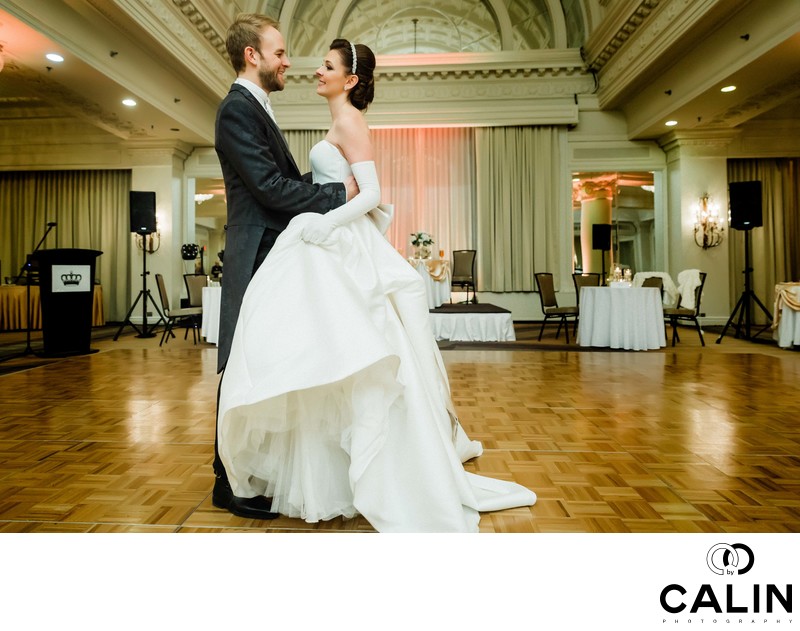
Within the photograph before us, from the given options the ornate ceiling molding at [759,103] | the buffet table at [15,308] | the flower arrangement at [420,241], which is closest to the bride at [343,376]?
the flower arrangement at [420,241]

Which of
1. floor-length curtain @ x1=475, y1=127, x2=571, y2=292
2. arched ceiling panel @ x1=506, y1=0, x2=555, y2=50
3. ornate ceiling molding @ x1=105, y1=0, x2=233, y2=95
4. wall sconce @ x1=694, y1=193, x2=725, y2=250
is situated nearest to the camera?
ornate ceiling molding @ x1=105, y1=0, x2=233, y2=95

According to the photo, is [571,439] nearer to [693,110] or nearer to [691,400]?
[691,400]

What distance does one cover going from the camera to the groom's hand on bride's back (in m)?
1.76

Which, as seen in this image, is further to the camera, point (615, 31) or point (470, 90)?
point (470, 90)

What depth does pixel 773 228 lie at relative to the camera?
1044cm

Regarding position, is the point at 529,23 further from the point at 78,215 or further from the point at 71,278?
the point at 78,215

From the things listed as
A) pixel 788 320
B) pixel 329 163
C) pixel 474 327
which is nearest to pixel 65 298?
pixel 474 327

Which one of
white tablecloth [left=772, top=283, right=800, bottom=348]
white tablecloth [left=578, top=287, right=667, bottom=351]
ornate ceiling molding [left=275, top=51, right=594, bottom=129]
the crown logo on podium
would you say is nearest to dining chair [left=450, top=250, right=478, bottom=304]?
ornate ceiling molding [left=275, top=51, right=594, bottom=129]

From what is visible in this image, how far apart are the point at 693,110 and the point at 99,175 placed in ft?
35.4

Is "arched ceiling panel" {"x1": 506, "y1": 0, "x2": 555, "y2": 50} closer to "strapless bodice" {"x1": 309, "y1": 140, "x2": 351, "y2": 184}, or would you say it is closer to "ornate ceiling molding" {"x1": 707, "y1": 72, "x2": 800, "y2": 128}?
"ornate ceiling molding" {"x1": 707, "y1": 72, "x2": 800, "y2": 128}

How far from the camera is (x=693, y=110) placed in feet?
26.8

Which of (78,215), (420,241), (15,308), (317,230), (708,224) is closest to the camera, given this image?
(317,230)
